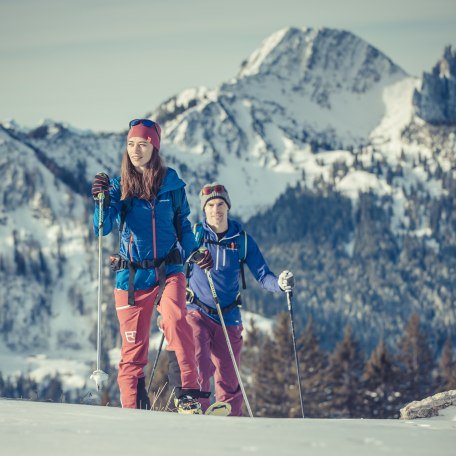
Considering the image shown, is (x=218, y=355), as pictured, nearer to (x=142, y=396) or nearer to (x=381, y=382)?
(x=142, y=396)

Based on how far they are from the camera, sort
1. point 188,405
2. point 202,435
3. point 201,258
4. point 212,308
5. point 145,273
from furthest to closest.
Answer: point 212,308
point 201,258
point 145,273
point 188,405
point 202,435

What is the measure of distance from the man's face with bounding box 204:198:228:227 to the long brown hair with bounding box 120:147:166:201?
2.46 meters

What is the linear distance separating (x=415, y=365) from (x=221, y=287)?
6711 centimetres

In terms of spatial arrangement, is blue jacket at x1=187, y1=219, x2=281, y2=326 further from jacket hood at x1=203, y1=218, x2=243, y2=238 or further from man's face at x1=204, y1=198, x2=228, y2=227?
man's face at x1=204, y1=198, x2=228, y2=227

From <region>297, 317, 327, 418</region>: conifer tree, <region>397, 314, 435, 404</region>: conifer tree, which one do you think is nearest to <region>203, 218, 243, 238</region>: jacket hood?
<region>297, 317, 327, 418</region>: conifer tree

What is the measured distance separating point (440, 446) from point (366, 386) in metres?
67.3

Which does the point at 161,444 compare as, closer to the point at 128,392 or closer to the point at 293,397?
the point at 128,392

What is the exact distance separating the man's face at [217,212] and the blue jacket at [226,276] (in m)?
0.12

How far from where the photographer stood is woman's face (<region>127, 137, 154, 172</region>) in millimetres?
10922

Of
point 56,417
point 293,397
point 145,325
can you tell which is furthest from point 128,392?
point 293,397

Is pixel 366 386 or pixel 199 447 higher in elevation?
pixel 199 447

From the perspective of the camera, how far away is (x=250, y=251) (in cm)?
1347

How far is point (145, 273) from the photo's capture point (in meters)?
10.7

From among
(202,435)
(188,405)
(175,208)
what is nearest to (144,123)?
(175,208)
